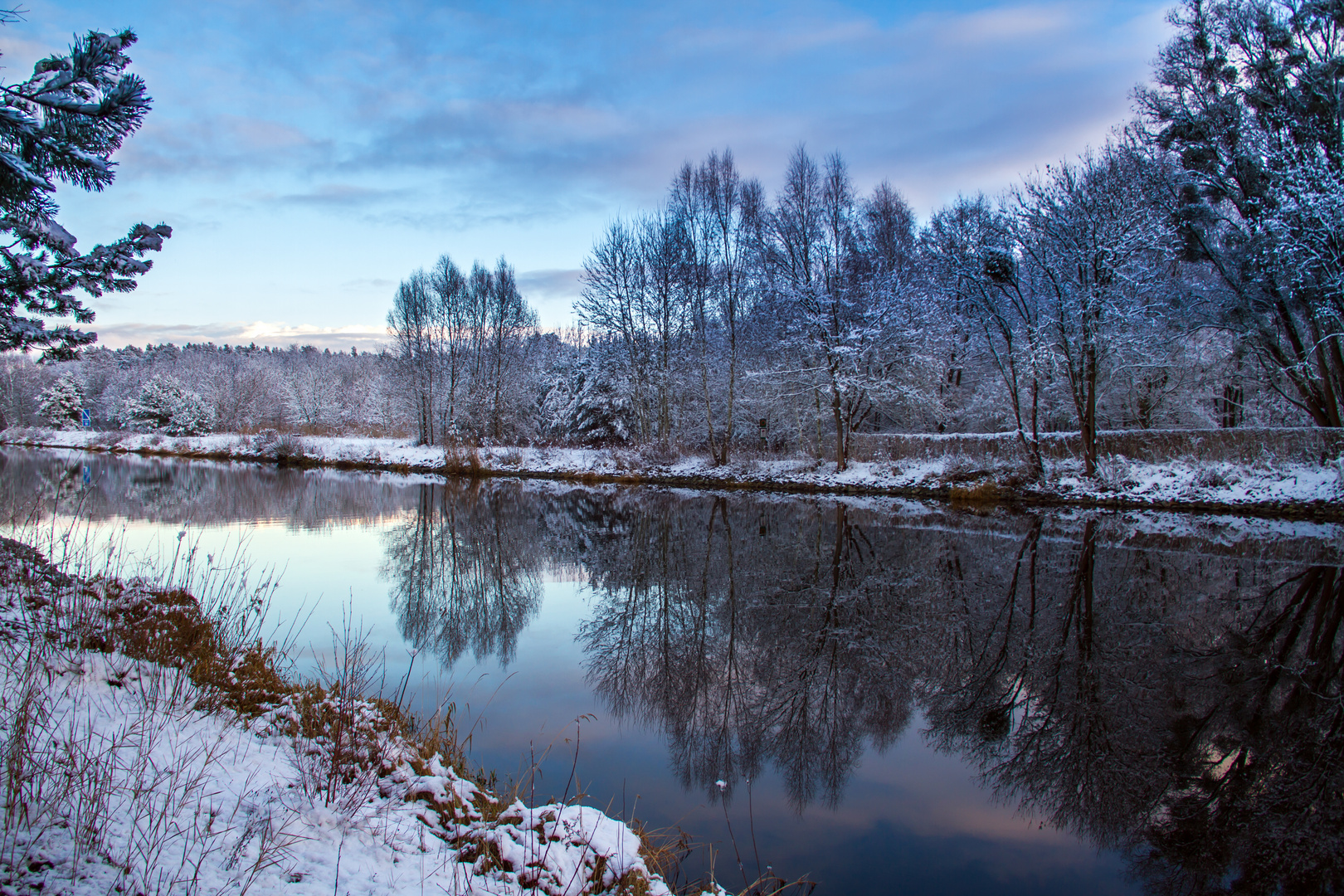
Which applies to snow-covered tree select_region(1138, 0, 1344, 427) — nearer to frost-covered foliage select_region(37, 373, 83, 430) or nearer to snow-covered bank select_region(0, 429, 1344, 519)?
snow-covered bank select_region(0, 429, 1344, 519)

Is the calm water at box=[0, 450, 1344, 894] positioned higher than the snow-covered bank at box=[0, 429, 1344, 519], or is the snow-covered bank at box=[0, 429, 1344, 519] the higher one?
the snow-covered bank at box=[0, 429, 1344, 519]

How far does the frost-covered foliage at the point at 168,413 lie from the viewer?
52531mm

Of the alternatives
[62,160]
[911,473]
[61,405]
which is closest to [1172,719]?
[62,160]

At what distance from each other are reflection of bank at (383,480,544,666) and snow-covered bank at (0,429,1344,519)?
9.74 meters

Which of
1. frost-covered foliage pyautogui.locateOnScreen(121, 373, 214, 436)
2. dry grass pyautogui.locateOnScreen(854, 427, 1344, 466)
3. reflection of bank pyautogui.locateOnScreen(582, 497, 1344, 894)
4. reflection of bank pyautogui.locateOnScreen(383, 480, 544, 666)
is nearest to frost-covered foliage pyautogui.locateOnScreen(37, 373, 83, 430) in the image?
frost-covered foliage pyautogui.locateOnScreen(121, 373, 214, 436)

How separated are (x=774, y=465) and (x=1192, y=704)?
20731mm

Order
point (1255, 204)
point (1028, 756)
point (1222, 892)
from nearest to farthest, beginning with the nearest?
point (1222, 892) → point (1028, 756) → point (1255, 204)

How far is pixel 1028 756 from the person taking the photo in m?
5.55

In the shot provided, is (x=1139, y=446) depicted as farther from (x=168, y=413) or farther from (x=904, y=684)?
(x=168, y=413)

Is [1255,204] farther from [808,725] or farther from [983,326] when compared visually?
[808,725]

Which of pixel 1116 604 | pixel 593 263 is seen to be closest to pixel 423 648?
pixel 1116 604

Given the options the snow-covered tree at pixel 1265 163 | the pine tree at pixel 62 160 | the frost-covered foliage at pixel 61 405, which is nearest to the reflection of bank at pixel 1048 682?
the pine tree at pixel 62 160

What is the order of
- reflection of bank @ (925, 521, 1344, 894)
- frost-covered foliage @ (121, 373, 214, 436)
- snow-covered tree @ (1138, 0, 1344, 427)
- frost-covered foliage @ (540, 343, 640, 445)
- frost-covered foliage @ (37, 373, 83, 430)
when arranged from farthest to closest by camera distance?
frost-covered foliage @ (37, 373, 83, 430)
frost-covered foliage @ (121, 373, 214, 436)
frost-covered foliage @ (540, 343, 640, 445)
snow-covered tree @ (1138, 0, 1344, 427)
reflection of bank @ (925, 521, 1344, 894)

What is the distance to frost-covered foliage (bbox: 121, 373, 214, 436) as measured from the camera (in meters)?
52.5
